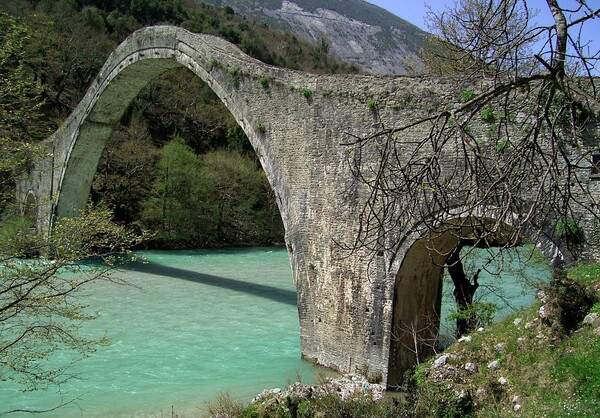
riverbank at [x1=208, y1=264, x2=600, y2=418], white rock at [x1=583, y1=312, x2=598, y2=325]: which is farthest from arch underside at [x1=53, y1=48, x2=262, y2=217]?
white rock at [x1=583, y1=312, x2=598, y2=325]

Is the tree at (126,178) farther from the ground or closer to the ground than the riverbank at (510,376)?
farther from the ground

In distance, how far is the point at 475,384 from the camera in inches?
212

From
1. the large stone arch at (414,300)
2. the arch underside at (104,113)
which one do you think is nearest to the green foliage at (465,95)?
the large stone arch at (414,300)

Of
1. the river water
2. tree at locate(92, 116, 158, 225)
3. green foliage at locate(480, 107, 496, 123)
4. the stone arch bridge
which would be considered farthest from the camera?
tree at locate(92, 116, 158, 225)

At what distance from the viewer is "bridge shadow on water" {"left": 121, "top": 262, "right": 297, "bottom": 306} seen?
1400 centimetres

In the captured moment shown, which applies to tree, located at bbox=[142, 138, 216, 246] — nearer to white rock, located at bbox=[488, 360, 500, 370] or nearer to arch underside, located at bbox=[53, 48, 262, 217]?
arch underside, located at bbox=[53, 48, 262, 217]

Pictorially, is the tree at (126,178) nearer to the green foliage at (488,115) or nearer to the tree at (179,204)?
the tree at (179,204)

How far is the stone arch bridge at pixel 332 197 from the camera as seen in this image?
7.53 metres

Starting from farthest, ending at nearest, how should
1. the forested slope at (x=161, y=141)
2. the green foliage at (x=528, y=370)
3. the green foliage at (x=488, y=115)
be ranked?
the forested slope at (x=161, y=141) → the green foliage at (x=488, y=115) → the green foliage at (x=528, y=370)

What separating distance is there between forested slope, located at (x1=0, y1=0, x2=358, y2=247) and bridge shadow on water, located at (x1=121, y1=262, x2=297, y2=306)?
3.38m

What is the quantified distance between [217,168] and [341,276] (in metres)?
19.4

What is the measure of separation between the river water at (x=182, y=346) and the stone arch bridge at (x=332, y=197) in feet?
2.56

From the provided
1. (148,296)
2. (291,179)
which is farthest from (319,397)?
(148,296)

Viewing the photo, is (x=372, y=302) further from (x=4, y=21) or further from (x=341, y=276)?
(x=4, y=21)
